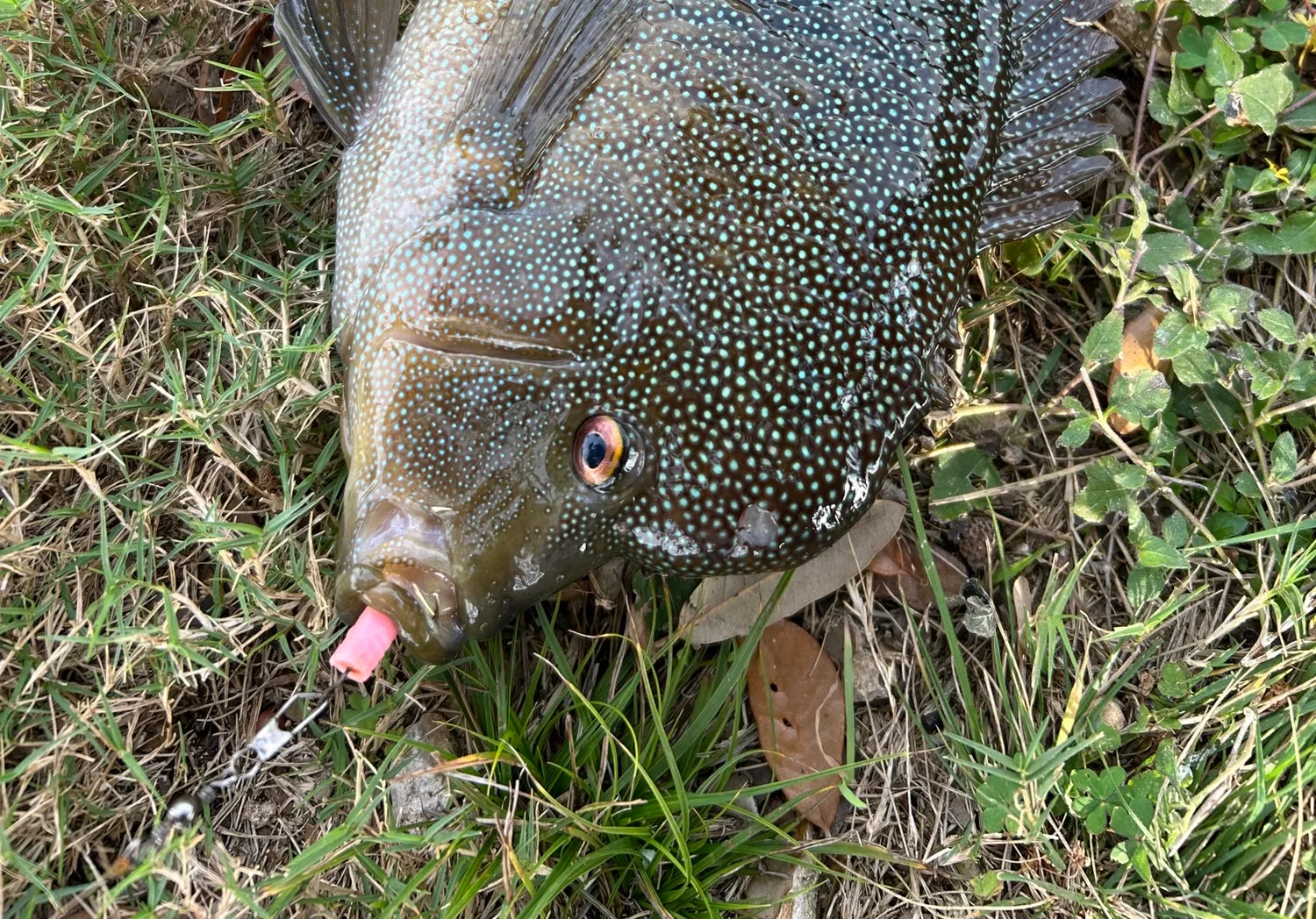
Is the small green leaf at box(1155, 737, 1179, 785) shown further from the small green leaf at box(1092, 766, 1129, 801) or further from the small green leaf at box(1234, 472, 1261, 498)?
the small green leaf at box(1234, 472, 1261, 498)

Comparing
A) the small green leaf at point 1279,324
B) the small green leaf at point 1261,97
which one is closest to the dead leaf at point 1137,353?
the small green leaf at point 1279,324

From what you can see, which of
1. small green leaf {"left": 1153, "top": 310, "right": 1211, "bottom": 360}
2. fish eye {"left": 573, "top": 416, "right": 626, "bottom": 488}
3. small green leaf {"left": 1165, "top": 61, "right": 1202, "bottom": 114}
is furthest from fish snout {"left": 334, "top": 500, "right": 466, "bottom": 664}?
small green leaf {"left": 1165, "top": 61, "right": 1202, "bottom": 114}

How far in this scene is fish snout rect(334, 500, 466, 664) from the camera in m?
2.29

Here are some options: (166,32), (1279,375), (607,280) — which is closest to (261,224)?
(166,32)

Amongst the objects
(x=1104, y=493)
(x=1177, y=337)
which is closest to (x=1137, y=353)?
(x=1177, y=337)

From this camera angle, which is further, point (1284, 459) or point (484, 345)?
point (1284, 459)

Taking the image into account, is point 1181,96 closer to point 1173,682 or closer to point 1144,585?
point 1144,585

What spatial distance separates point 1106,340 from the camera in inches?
127

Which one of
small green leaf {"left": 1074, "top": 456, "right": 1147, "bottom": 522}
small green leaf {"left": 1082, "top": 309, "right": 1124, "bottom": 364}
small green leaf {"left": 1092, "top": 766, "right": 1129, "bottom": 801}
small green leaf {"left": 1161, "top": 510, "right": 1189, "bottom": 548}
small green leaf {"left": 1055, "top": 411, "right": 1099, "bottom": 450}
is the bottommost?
small green leaf {"left": 1092, "top": 766, "right": 1129, "bottom": 801}

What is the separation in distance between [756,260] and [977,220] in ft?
2.62

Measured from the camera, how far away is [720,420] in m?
2.35

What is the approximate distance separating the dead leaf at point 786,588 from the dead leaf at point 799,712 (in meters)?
0.15

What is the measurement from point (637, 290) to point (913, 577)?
5.83 ft

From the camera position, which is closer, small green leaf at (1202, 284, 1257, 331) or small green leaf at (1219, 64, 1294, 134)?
small green leaf at (1202, 284, 1257, 331)
